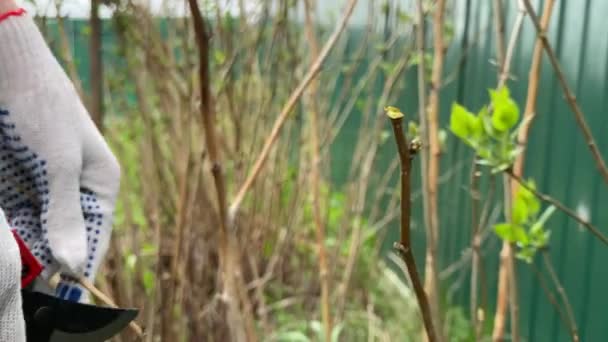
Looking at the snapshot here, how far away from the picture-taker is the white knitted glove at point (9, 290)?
2.25 feet

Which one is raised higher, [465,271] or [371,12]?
[371,12]

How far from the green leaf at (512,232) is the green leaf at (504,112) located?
167 mm

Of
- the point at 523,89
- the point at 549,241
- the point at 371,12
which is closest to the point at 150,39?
the point at 371,12

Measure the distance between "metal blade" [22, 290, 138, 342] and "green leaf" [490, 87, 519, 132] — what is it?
0.47m

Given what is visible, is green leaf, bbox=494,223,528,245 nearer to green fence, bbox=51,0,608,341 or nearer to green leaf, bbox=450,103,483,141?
green leaf, bbox=450,103,483,141

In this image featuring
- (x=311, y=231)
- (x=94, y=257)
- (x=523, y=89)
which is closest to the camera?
(x=94, y=257)

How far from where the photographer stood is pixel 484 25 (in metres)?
2.30

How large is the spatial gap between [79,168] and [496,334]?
678 millimetres

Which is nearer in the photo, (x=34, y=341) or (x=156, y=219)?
(x=34, y=341)

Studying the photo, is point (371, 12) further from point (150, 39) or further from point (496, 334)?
point (496, 334)

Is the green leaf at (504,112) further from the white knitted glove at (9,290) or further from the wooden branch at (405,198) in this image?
the white knitted glove at (9,290)

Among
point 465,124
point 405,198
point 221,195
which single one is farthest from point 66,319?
point 465,124

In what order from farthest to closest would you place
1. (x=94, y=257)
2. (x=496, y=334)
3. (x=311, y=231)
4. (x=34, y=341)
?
(x=311, y=231) → (x=496, y=334) → (x=94, y=257) → (x=34, y=341)

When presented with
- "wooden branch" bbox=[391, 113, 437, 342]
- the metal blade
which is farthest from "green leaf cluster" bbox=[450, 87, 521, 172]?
the metal blade
